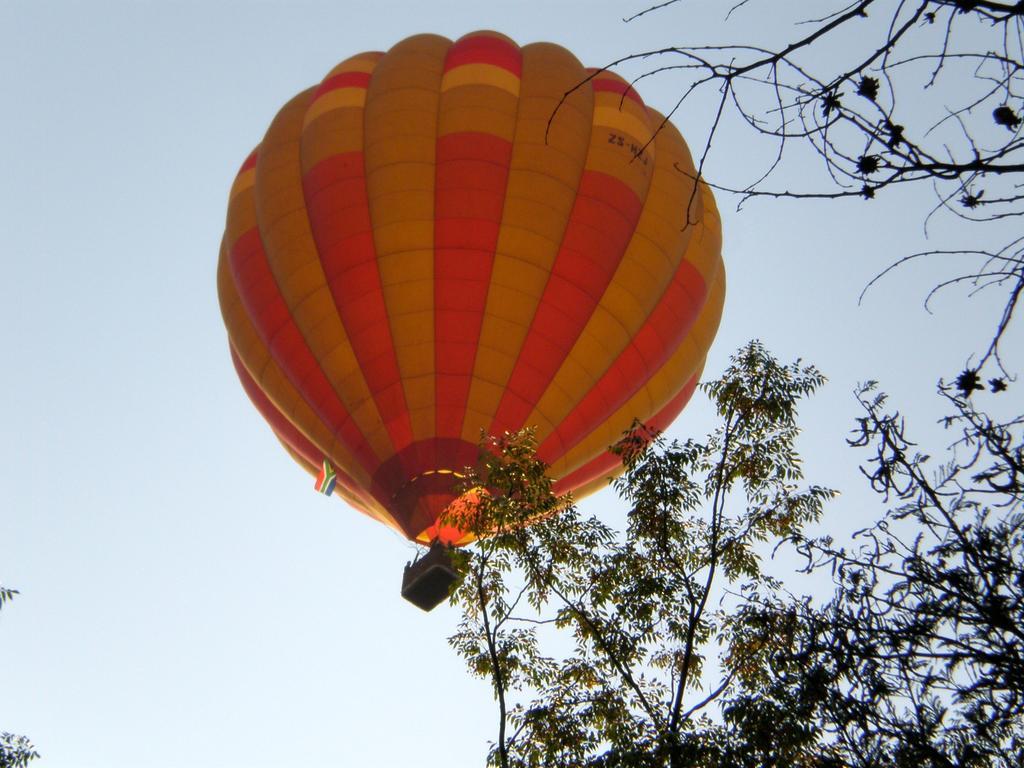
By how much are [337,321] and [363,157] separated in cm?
277

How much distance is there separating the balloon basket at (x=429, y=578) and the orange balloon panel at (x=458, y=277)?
35cm

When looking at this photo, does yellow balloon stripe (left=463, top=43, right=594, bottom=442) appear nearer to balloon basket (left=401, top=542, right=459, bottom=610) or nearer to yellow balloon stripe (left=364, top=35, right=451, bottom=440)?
yellow balloon stripe (left=364, top=35, right=451, bottom=440)

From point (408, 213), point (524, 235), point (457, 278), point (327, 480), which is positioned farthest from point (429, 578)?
point (408, 213)

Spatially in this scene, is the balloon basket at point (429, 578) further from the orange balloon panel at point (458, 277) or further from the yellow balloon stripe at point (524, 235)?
the yellow balloon stripe at point (524, 235)

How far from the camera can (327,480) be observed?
55.6 ft

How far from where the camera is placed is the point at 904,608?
15.7ft

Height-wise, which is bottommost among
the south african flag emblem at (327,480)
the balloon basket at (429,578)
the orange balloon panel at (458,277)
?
the balloon basket at (429,578)

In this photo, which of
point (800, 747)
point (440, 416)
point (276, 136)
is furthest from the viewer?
point (276, 136)

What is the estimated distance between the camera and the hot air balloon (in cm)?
1544

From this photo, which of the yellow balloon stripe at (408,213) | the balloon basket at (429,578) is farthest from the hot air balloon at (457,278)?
the balloon basket at (429,578)

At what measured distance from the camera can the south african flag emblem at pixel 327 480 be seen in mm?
16797

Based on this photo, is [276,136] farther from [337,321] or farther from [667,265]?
[667,265]

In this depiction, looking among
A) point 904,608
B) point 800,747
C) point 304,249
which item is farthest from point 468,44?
point 904,608

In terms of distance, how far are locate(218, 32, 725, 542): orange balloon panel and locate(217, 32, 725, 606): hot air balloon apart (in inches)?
1.2
